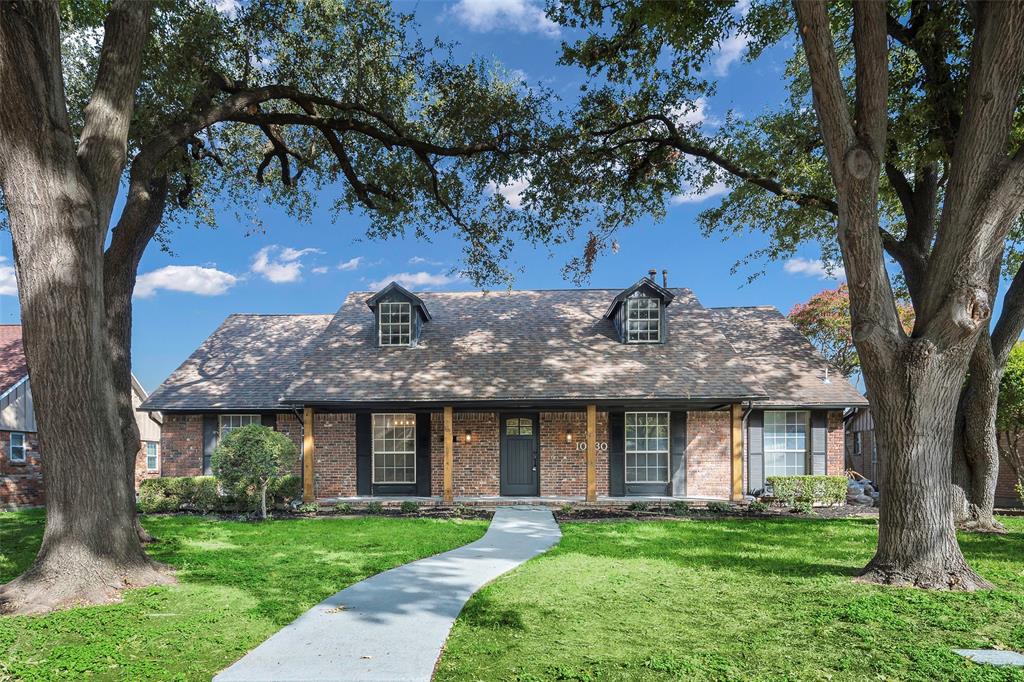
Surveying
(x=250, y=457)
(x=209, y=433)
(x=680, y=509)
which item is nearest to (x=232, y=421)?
(x=209, y=433)

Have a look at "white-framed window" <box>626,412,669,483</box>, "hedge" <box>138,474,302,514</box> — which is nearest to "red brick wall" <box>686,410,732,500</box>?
"white-framed window" <box>626,412,669,483</box>

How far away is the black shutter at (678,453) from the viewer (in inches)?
579

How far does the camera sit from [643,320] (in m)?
15.7

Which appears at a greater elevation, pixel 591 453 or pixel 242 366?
pixel 242 366

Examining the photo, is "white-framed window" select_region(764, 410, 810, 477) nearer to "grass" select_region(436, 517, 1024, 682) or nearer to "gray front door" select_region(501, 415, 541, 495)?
"gray front door" select_region(501, 415, 541, 495)

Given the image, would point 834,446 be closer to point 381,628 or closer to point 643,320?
point 643,320

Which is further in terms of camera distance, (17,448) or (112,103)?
(17,448)

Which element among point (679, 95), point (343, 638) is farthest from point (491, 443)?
point (343, 638)

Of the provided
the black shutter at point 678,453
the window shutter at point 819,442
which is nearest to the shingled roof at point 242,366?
the black shutter at point 678,453

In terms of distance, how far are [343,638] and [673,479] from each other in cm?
1142

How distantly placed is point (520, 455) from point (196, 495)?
7972 millimetres

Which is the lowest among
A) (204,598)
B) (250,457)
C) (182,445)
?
Result: (204,598)

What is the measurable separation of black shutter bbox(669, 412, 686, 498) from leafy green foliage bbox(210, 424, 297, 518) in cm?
918

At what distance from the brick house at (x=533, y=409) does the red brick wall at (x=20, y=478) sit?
416 cm
